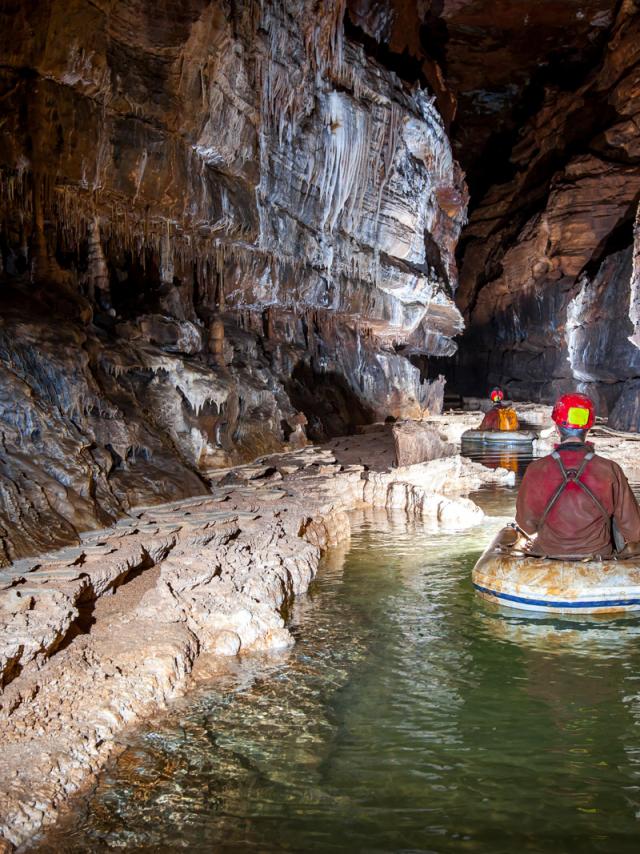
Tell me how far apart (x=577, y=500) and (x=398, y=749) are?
266cm

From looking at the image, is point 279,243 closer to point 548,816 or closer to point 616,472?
point 616,472

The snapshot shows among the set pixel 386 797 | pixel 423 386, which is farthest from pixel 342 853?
pixel 423 386

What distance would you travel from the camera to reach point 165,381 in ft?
35.1

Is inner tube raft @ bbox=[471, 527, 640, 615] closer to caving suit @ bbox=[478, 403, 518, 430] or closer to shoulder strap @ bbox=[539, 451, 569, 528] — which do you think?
shoulder strap @ bbox=[539, 451, 569, 528]

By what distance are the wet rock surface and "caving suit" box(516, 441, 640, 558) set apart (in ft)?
7.13

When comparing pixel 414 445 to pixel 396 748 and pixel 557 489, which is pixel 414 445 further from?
pixel 396 748

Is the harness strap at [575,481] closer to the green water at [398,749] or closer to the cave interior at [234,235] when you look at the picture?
the green water at [398,749]

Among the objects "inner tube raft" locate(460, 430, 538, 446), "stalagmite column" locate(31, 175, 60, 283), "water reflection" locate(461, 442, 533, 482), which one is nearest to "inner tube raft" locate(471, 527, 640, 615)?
"stalagmite column" locate(31, 175, 60, 283)

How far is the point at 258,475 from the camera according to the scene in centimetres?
1095

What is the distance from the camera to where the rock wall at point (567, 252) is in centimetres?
2627

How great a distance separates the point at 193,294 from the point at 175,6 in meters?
5.68

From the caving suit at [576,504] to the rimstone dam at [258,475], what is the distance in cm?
71

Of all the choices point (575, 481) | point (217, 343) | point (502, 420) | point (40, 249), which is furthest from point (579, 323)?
point (575, 481)

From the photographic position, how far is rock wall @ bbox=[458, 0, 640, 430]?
2627cm
